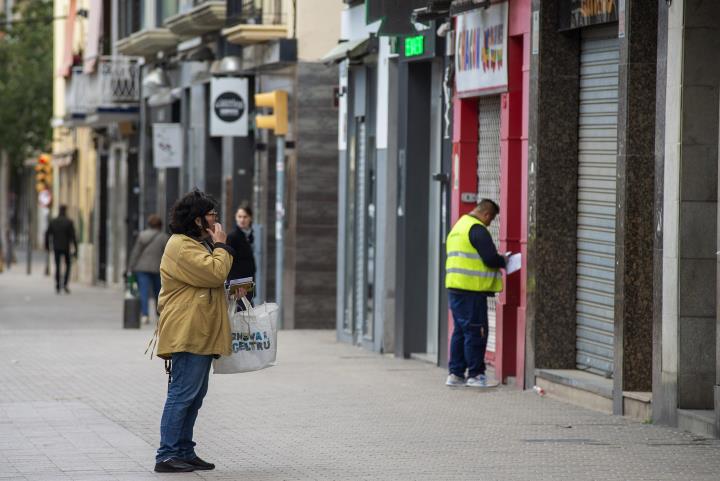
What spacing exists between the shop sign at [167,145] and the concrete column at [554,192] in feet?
54.1

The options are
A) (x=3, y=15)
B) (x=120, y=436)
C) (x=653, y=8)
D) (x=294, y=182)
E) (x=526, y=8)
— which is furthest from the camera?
(x=3, y=15)

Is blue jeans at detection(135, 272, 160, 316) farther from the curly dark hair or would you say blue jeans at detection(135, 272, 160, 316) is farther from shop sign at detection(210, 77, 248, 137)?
the curly dark hair

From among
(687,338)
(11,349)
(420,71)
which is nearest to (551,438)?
(687,338)

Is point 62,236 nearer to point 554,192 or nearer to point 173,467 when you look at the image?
point 554,192

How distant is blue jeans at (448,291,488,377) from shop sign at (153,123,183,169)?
15939 mm

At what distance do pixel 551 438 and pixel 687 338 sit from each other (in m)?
1.22

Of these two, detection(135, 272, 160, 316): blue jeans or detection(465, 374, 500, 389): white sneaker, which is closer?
detection(465, 374, 500, 389): white sneaker

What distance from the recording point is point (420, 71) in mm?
19750

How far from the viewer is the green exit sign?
62.8ft

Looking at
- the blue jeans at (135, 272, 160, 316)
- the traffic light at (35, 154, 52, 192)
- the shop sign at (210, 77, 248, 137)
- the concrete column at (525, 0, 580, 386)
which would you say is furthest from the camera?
the traffic light at (35, 154, 52, 192)

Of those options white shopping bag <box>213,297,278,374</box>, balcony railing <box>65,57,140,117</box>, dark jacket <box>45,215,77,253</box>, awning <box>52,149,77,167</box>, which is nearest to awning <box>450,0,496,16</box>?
white shopping bag <box>213,297,278,374</box>

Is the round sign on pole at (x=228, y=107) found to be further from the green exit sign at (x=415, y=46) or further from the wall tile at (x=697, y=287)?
the wall tile at (x=697, y=287)

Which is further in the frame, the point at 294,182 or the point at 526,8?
the point at 294,182

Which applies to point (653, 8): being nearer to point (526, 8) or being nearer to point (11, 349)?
point (526, 8)
